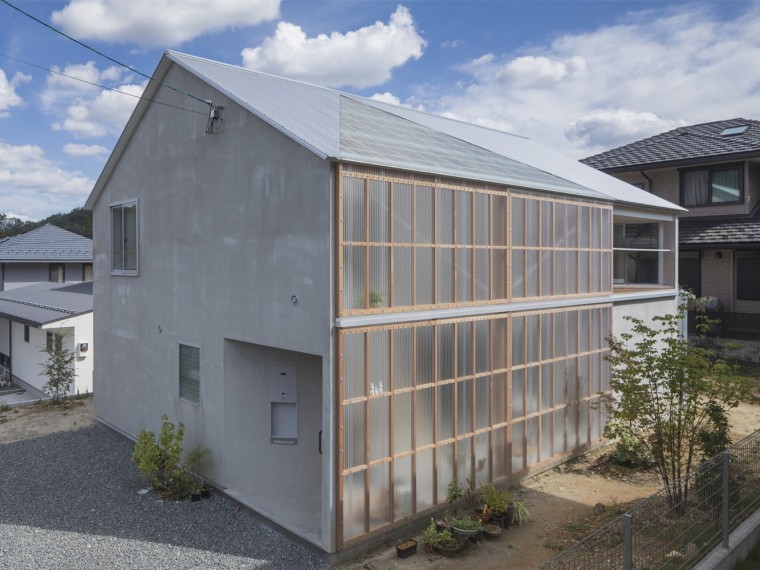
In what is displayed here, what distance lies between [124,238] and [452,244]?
23.9 ft

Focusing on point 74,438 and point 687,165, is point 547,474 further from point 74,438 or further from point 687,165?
point 687,165

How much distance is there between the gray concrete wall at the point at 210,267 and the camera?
23.3 ft

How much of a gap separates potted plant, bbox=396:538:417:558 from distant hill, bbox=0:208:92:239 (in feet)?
127

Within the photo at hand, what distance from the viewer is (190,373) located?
9.52 metres

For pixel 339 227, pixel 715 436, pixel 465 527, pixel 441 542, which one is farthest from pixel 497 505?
pixel 339 227

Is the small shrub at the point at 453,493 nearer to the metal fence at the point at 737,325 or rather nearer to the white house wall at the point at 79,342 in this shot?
the white house wall at the point at 79,342

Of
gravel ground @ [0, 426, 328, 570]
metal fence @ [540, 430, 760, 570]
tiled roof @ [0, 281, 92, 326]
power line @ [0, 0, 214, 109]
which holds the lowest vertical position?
gravel ground @ [0, 426, 328, 570]

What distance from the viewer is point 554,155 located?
586 inches

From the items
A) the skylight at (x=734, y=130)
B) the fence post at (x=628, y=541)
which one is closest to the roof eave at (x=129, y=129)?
the fence post at (x=628, y=541)

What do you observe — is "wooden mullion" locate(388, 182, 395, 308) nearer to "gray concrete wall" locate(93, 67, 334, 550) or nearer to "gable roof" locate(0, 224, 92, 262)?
"gray concrete wall" locate(93, 67, 334, 550)

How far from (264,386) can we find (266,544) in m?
2.39

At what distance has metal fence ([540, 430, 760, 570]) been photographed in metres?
5.68

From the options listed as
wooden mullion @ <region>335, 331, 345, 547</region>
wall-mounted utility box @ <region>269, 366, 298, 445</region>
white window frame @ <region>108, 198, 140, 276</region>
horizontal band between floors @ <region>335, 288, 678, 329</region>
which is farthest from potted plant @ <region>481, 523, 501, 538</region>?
white window frame @ <region>108, 198, 140, 276</region>

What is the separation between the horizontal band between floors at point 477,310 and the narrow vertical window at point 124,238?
6.17 m
